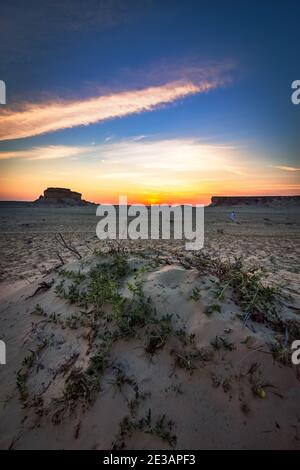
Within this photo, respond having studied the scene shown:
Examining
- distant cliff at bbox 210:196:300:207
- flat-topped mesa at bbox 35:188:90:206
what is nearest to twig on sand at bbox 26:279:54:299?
distant cliff at bbox 210:196:300:207

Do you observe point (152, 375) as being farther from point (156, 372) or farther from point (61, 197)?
point (61, 197)

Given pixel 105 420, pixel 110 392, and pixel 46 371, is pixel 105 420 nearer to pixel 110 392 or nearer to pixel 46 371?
pixel 110 392

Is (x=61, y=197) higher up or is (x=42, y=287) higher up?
(x=61, y=197)

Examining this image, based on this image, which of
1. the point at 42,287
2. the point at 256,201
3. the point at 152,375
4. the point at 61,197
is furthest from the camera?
the point at 61,197

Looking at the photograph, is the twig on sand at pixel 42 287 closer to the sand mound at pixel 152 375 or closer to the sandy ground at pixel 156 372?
the sandy ground at pixel 156 372

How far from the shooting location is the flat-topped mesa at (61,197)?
7375 cm

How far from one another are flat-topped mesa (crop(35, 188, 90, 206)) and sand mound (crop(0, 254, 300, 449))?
2873 inches

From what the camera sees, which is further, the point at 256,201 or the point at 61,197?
the point at 61,197

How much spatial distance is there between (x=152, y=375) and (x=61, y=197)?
7984 cm

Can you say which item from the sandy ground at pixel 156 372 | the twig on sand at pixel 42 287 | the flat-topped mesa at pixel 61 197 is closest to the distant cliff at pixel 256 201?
the flat-topped mesa at pixel 61 197

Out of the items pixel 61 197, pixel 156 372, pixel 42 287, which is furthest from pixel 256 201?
pixel 156 372

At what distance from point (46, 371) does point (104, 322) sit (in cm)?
80

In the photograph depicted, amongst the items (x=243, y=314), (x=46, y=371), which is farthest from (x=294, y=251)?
(x=46, y=371)

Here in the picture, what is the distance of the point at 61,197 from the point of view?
255ft
